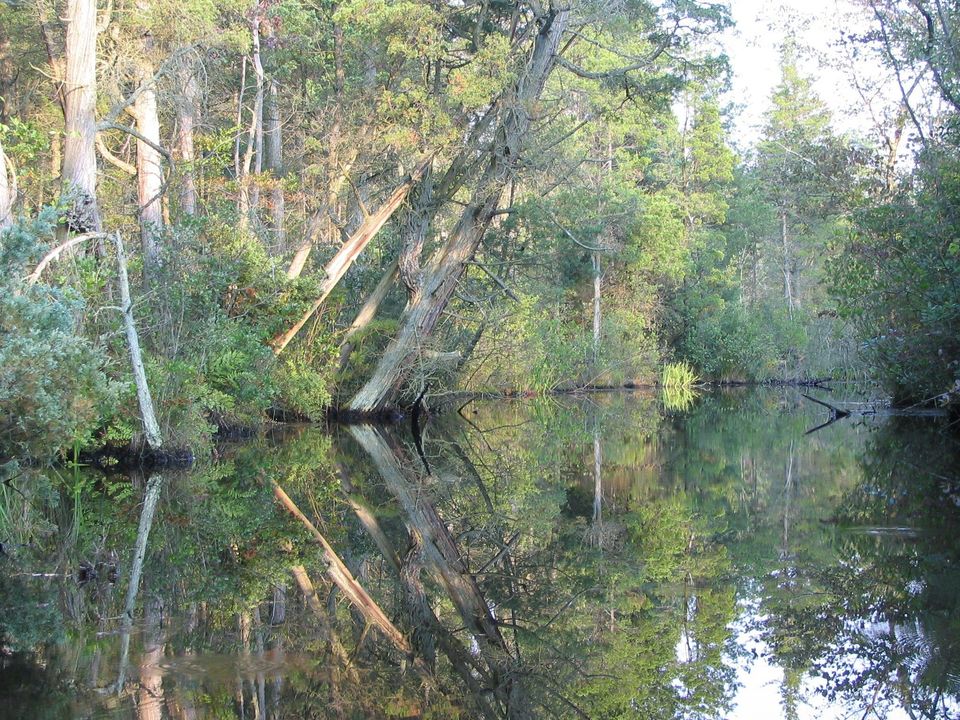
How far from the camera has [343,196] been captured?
20.3 m

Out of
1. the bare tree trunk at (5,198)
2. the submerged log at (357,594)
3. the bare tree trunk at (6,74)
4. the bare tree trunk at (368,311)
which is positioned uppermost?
the bare tree trunk at (6,74)

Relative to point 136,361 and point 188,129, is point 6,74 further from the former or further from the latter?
point 136,361

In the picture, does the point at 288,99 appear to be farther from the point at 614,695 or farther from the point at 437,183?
the point at 614,695

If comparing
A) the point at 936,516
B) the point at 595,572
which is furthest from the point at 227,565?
the point at 936,516

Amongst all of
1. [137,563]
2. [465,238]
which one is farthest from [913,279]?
[137,563]

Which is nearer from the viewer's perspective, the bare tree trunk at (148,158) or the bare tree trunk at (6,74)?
the bare tree trunk at (148,158)

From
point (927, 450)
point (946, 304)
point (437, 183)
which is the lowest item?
point (927, 450)

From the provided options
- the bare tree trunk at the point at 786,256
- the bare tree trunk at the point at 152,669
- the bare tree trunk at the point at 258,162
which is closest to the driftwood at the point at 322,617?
the bare tree trunk at the point at 152,669

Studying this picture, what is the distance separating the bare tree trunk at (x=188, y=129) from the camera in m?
18.2

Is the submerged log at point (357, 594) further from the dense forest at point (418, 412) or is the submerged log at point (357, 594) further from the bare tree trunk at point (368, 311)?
the bare tree trunk at point (368, 311)

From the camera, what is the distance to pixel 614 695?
13.9 feet

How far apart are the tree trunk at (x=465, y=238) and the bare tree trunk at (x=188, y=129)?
453cm

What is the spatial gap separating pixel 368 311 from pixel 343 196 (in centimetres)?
237

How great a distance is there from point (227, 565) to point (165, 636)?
1.78m
